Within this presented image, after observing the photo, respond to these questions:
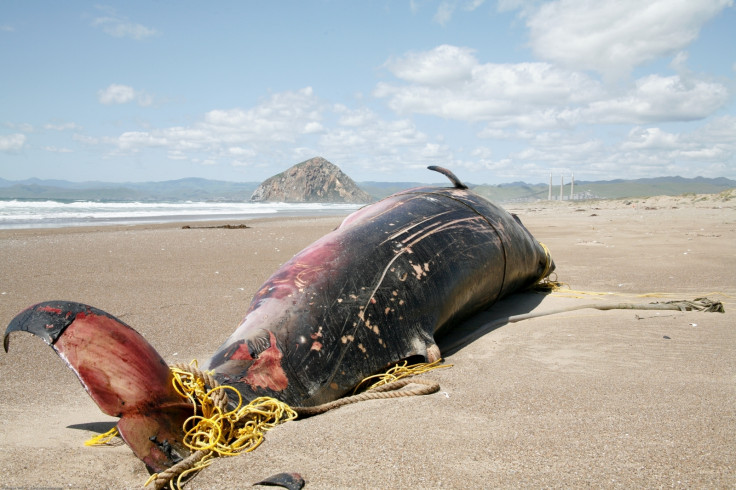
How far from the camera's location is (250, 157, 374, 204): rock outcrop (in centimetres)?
7919

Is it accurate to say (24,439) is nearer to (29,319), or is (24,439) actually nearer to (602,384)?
(29,319)

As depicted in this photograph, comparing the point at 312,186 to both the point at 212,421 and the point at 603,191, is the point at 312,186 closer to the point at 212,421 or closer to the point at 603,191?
the point at 603,191

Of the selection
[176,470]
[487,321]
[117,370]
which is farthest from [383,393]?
[487,321]

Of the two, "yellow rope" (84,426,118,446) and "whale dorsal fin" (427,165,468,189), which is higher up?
"whale dorsal fin" (427,165,468,189)

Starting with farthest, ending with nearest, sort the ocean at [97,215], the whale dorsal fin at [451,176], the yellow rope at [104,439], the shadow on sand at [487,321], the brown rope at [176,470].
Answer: the ocean at [97,215] < the whale dorsal fin at [451,176] < the shadow on sand at [487,321] < the yellow rope at [104,439] < the brown rope at [176,470]

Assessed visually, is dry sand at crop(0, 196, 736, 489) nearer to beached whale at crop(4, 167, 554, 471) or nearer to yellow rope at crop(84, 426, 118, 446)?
yellow rope at crop(84, 426, 118, 446)

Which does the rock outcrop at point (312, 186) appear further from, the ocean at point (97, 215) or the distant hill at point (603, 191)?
the ocean at point (97, 215)

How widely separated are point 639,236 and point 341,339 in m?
11.6

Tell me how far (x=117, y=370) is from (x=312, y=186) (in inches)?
3188

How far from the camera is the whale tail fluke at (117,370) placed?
210 cm

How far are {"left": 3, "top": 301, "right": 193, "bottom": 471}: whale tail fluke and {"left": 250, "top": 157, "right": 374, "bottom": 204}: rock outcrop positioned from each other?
74.7 m

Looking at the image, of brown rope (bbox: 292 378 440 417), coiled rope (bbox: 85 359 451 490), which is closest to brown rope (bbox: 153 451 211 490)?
coiled rope (bbox: 85 359 451 490)

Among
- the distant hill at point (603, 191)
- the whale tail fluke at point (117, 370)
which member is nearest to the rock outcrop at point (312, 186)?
the distant hill at point (603, 191)

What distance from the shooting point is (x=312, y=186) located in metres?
82.2
